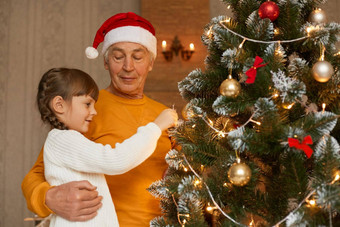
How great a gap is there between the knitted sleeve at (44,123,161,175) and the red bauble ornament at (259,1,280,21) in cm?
52

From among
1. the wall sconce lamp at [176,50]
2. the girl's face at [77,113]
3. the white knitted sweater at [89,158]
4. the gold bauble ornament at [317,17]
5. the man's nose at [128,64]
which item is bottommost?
the white knitted sweater at [89,158]

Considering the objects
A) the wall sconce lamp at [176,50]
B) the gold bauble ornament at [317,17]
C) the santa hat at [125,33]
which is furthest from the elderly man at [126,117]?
the wall sconce lamp at [176,50]

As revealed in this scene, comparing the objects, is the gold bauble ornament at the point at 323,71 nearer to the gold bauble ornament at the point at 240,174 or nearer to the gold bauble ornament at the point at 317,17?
the gold bauble ornament at the point at 317,17

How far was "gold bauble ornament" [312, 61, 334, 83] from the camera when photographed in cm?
90

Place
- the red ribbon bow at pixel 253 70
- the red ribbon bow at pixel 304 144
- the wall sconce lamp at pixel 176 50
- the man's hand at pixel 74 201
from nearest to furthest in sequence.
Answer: the red ribbon bow at pixel 304 144 < the red ribbon bow at pixel 253 70 < the man's hand at pixel 74 201 < the wall sconce lamp at pixel 176 50

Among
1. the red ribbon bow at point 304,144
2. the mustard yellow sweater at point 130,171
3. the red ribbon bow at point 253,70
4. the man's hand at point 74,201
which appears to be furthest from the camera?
the mustard yellow sweater at point 130,171

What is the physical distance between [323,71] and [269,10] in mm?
227

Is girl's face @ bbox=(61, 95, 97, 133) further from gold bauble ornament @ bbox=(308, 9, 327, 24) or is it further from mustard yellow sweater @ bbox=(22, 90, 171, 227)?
gold bauble ornament @ bbox=(308, 9, 327, 24)

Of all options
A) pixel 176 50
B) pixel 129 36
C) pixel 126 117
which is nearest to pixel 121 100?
pixel 126 117

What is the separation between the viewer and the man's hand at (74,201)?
1132 millimetres

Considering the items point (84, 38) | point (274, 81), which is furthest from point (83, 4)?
point (274, 81)

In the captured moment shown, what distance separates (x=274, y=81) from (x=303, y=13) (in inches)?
12.2

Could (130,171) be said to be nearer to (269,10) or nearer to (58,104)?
(58,104)

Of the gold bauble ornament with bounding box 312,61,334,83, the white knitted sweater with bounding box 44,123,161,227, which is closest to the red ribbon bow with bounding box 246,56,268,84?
the gold bauble ornament with bounding box 312,61,334,83
